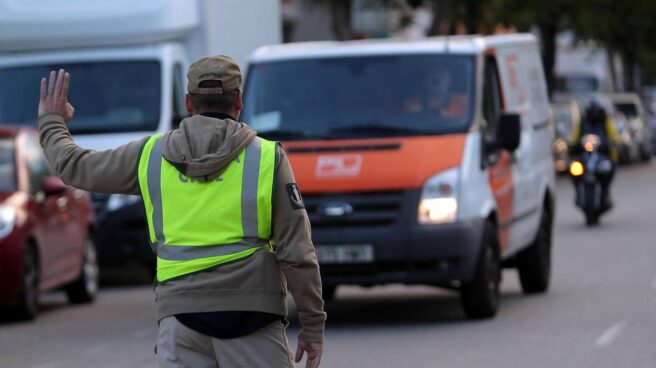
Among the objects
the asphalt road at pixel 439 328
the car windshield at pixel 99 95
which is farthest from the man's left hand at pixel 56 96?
the car windshield at pixel 99 95

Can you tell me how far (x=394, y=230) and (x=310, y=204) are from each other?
63cm

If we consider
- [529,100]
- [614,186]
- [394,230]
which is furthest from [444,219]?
[614,186]

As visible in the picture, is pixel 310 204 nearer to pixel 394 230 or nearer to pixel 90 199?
pixel 394 230

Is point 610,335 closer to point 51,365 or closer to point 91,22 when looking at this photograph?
point 51,365

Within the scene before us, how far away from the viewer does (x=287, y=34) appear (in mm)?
52594

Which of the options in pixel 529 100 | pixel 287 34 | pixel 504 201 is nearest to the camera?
pixel 504 201

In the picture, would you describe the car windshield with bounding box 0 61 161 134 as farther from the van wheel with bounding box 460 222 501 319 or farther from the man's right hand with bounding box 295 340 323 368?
the man's right hand with bounding box 295 340 323 368

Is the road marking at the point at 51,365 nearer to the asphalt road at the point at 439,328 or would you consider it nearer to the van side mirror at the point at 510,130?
the asphalt road at the point at 439,328

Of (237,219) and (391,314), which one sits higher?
(237,219)

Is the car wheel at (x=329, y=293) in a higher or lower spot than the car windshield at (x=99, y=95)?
lower

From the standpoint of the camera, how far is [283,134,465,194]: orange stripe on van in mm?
12008

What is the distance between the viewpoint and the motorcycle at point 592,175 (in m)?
23.5

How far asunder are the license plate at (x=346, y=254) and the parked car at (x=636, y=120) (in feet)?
122

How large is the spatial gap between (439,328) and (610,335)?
135 centimetres
